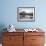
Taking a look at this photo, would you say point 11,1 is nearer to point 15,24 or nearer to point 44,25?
point 15,24

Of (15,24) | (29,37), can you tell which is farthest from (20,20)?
(29,37)

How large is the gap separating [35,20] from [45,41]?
29.7 inches

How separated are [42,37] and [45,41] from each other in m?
0.49

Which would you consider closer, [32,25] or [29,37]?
[29,37]

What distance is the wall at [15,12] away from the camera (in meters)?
4.24

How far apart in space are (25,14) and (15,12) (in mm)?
333

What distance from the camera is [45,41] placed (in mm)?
4230

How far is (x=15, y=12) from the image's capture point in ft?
14.0

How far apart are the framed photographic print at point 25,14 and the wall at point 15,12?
99 mm

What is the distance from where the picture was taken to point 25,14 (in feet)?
14.0

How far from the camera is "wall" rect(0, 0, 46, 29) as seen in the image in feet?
13.9

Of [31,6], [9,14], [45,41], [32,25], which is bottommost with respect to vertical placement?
[45,41]

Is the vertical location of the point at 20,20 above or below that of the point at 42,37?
above

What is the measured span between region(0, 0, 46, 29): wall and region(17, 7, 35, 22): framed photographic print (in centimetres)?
10
